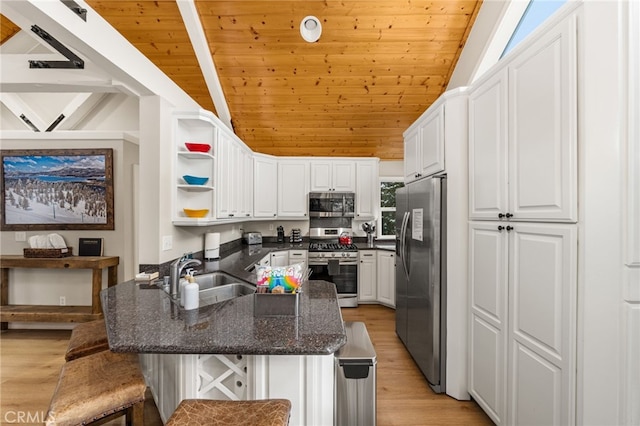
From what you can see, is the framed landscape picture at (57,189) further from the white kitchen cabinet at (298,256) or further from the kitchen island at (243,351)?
the kitchen island at (243,351)

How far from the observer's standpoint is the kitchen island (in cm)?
112

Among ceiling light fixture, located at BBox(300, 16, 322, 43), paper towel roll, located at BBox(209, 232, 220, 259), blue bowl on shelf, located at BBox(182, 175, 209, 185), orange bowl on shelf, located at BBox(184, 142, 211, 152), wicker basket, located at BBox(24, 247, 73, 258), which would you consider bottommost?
wicker basket, located at BBox(24, 247, 73, 258)

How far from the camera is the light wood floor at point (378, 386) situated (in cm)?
198

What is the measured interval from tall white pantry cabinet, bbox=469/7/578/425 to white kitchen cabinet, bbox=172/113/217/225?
7.34 feet

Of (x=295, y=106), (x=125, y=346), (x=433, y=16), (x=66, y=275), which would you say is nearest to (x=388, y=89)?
(x=433, y=16)

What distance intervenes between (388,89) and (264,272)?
3.03m

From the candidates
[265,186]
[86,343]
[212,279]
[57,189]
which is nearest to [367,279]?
[265,186]

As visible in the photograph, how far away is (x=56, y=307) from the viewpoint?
132 inches

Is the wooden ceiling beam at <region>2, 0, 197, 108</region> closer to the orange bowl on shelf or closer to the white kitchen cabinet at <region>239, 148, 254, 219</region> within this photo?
the orange bowl on shelf

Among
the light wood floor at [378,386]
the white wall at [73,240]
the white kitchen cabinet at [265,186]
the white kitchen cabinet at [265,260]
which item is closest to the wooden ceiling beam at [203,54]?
the white kitchen cabinet at [265,186]

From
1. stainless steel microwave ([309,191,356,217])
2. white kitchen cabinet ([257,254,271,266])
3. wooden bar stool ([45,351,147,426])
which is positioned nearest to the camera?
wooden bar stool ([45,351,147,426])

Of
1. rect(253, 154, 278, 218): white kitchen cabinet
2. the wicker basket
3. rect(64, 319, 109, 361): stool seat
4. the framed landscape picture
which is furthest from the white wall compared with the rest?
rect(64, 319, 109, 361): stool seat

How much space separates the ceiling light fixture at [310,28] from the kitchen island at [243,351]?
9.15 ft

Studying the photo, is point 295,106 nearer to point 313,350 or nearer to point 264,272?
point 264,272
